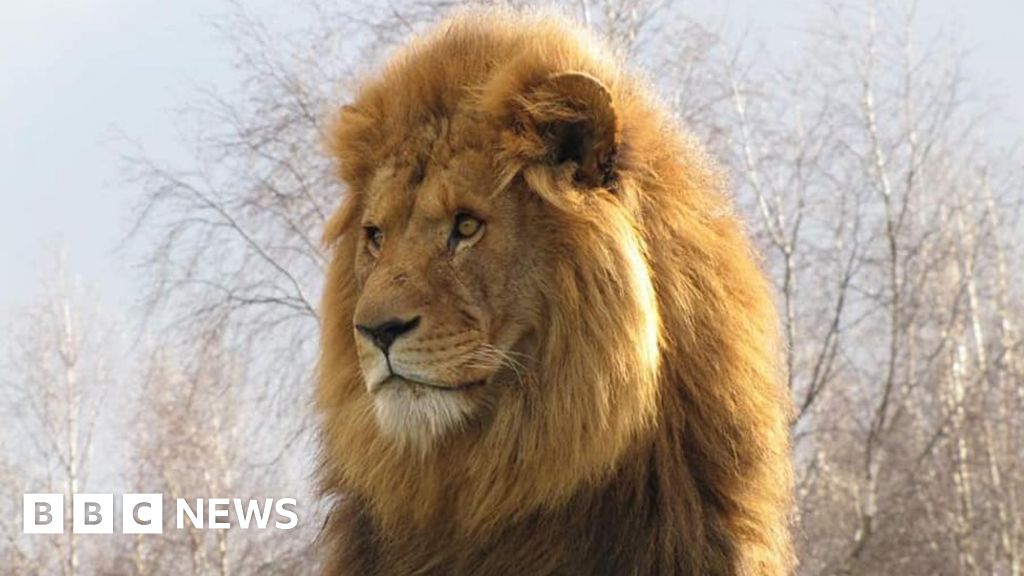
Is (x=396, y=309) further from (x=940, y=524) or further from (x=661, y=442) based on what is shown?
(x=940, y=524)

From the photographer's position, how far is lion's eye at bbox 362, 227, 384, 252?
3795 millimetres

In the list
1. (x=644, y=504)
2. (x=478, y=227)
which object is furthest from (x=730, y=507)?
(x=478, y=227)

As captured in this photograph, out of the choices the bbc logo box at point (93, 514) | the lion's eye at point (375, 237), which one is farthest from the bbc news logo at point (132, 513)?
the lion's eye at point (375, 237)

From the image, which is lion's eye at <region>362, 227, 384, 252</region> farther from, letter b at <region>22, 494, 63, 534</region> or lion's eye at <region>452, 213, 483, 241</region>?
letter b at <region>22, 494, 63, 534</region>

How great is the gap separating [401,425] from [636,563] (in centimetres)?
60

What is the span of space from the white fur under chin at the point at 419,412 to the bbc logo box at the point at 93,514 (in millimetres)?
15245

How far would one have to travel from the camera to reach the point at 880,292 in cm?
1512

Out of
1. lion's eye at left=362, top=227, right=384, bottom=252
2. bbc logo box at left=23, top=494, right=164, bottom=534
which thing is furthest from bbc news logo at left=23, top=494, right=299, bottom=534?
lion's eye at left=362, top=227, right=384, bottom=252

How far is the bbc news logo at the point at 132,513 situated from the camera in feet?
55.7

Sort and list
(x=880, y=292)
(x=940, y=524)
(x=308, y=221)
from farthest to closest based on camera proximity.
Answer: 1. (x=940, y=524)
2. (x=880, y=292)
3. (x=308, y=221)

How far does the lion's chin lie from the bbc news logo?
10996 mm

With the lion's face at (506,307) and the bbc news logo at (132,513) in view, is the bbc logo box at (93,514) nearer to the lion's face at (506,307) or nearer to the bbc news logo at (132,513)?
the bbc news logo at (132,513)

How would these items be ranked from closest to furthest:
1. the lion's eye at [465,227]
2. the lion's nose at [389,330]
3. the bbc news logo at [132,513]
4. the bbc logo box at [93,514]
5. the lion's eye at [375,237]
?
the lion's nose at [389,330], the lion's eye at [465,227], the lion's eye at [375,237], the bbc news logo at [132,513], the bbc logo box at [93,514]

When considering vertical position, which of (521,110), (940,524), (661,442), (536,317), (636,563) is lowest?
(940,524)
